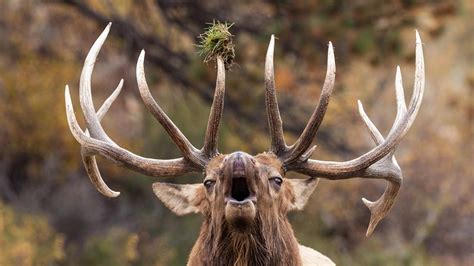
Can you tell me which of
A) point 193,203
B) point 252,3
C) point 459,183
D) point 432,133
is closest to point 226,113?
point 252,3

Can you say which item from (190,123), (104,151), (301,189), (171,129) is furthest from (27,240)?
(171,129)

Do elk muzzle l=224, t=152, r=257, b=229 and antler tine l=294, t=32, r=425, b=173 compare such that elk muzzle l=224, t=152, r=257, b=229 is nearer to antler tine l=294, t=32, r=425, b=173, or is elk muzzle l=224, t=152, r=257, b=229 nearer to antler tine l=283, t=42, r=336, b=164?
antler tine l=283, t=42, r=336, b=164

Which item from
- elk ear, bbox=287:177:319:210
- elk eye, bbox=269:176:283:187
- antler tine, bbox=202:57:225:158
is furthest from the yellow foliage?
elk eye, bbox=269:176:283:187

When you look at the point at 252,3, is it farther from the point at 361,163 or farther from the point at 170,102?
the point at 361,163

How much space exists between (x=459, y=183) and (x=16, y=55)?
732 centimetres

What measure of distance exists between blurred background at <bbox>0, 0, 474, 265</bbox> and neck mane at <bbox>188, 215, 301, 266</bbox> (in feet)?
22.9

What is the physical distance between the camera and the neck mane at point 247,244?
7.06m

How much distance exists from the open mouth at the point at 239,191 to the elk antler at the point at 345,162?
2.33ft

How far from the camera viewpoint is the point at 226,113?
16.0 metres

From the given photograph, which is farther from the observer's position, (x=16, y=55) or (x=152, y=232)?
(x=16, y=55)

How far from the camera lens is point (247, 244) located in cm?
709

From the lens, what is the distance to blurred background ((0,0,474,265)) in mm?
14594

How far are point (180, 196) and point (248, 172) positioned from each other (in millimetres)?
1304

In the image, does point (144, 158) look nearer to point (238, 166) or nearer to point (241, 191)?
point (241, 191)
